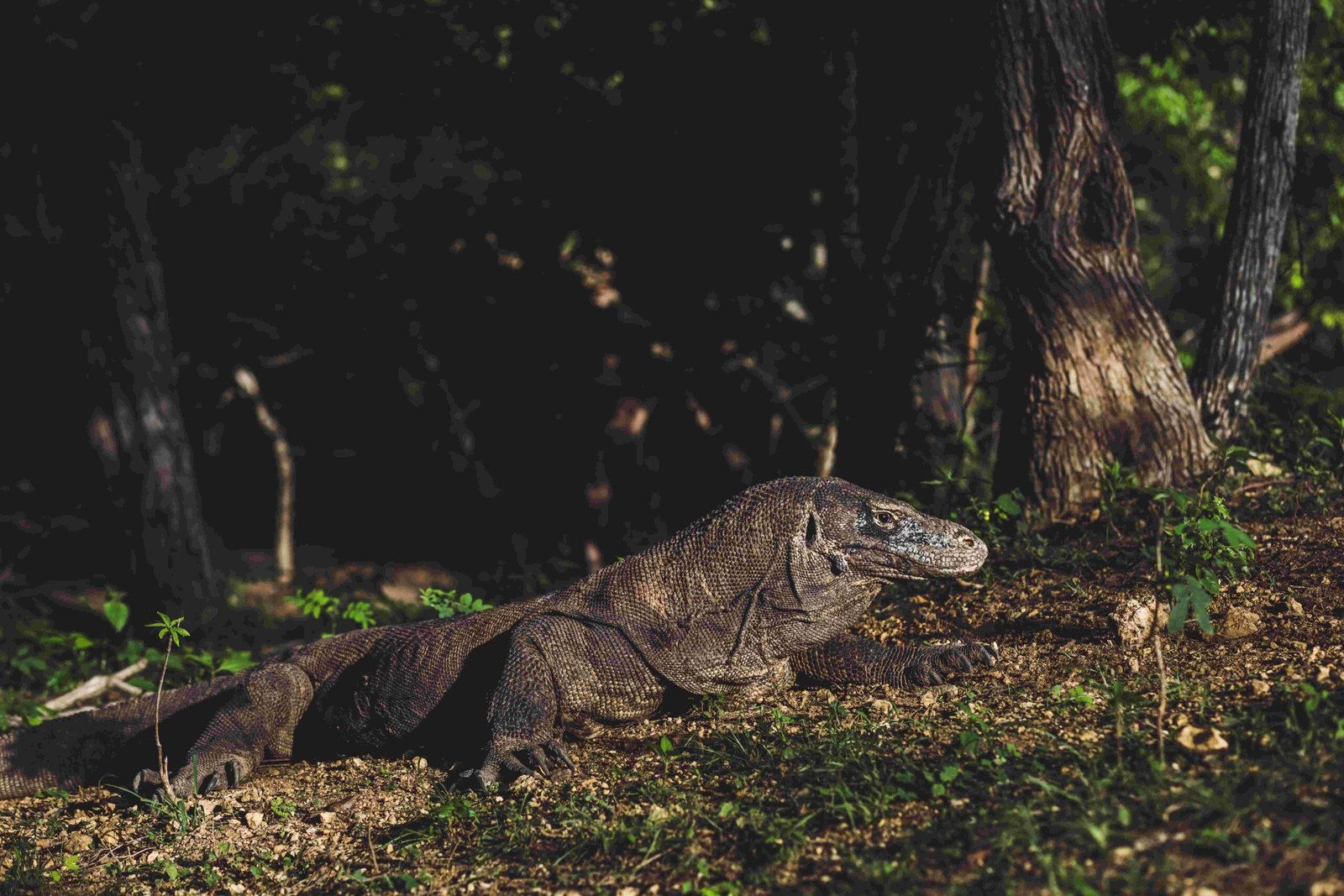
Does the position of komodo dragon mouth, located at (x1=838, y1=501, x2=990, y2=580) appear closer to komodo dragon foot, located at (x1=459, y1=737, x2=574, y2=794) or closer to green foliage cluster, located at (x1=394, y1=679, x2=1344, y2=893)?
green foliage cluster, located at (x1=394, y1=679, x2=1344, y2=893)

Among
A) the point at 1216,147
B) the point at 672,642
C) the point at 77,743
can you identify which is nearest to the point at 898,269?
the point at 672,642

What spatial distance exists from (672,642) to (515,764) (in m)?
0.75

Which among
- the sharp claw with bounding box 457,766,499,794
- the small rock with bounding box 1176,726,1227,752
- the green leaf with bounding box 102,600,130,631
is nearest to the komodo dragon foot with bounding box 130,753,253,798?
the sharp claw with bounding box 457,766,499,794

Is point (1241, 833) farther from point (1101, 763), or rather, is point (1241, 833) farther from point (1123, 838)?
point (1101, 763)

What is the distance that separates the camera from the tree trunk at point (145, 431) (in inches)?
335

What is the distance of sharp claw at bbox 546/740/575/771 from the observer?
412 cm

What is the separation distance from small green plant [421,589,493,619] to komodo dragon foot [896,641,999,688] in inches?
72.7

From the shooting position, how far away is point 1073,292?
573cm

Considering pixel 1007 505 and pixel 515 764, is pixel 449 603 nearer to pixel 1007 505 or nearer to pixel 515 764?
pixel 515 764

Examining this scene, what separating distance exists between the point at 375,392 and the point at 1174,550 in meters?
10.1

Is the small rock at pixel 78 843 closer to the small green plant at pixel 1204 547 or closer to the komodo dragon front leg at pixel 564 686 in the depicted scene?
the komodo dragon front leg at pixel 564 686

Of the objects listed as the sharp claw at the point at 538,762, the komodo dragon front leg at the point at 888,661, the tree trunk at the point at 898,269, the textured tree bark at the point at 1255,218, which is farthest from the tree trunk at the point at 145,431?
the textured tree bark at the point at 1255,218

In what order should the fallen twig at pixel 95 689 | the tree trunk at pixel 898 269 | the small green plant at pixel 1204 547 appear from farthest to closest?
the tree trunk at pixel 898 269 → the fallen twig at pixel 95 689 → the small green plant at pixel 1204 547

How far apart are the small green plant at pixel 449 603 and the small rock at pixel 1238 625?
2.91 metres
